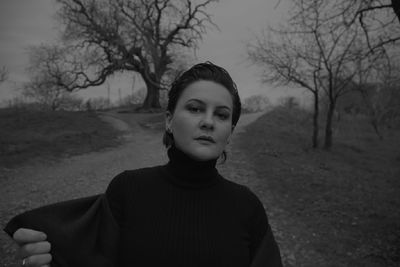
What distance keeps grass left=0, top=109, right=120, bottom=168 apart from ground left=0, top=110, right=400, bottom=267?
0.63 m

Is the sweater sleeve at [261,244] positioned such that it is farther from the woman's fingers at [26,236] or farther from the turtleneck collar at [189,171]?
the woman's fingers at [26,236]


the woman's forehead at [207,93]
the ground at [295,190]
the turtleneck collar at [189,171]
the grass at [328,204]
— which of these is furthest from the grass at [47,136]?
the woman's forehead at [207,93]

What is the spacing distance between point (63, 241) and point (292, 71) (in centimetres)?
1359

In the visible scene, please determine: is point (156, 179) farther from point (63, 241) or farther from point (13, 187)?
point (13, 187)

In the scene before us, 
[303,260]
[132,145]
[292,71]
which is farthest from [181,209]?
[292,71]

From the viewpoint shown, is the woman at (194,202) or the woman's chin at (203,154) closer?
the woman at (194,202)

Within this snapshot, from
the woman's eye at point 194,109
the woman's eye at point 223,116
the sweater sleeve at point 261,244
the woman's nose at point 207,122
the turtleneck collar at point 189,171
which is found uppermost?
the woman's eye at point 194,109

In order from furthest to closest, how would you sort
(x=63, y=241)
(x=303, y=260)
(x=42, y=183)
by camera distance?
(x=42, y=183), (x=303, y=260), (x=63, y=241)

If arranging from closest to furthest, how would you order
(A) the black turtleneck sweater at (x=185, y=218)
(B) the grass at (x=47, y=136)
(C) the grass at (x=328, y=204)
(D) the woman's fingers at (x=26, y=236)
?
(D) the woman's fingers at (x=26, y=236) → (A) the black turtleneck sweater at (x=185, y=218) → (C) the grass at (x=328, y=204) → (B) the grass at (x=47, y=136)

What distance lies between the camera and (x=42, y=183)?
6582mm

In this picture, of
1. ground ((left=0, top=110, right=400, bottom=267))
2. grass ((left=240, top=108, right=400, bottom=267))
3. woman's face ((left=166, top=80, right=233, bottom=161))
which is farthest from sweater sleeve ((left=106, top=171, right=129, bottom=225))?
grass ((left=240, top=108, right=400, bottom=267))

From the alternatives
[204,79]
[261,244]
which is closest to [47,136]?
[204,79]

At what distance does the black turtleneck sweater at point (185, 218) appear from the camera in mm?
1240

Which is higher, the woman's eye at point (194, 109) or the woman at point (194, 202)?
the woman's eye at point (194, 109)
